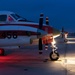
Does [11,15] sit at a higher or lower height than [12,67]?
higher

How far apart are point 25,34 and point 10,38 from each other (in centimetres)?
74

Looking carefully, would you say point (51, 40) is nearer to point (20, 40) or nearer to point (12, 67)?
point (20, 40)

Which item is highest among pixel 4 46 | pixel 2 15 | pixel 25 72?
pixel 2 15

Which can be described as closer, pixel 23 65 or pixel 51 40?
pixel 23 65

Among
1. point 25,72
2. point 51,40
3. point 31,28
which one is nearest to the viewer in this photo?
point 25,72

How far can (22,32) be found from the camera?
51.5 feet

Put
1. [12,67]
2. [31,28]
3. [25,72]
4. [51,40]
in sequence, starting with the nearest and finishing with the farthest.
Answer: [25,72]
[12,67]
[31,28]
[51,40]

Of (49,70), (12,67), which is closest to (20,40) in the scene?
(12,67)

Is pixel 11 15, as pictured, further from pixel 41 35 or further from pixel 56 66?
pixel 56 66

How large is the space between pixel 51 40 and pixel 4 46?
251cm

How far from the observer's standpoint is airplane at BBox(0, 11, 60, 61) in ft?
51.6

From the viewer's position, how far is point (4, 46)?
1642 cm

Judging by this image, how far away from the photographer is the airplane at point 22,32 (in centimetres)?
1574

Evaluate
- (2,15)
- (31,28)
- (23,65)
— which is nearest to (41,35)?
(31,28)
